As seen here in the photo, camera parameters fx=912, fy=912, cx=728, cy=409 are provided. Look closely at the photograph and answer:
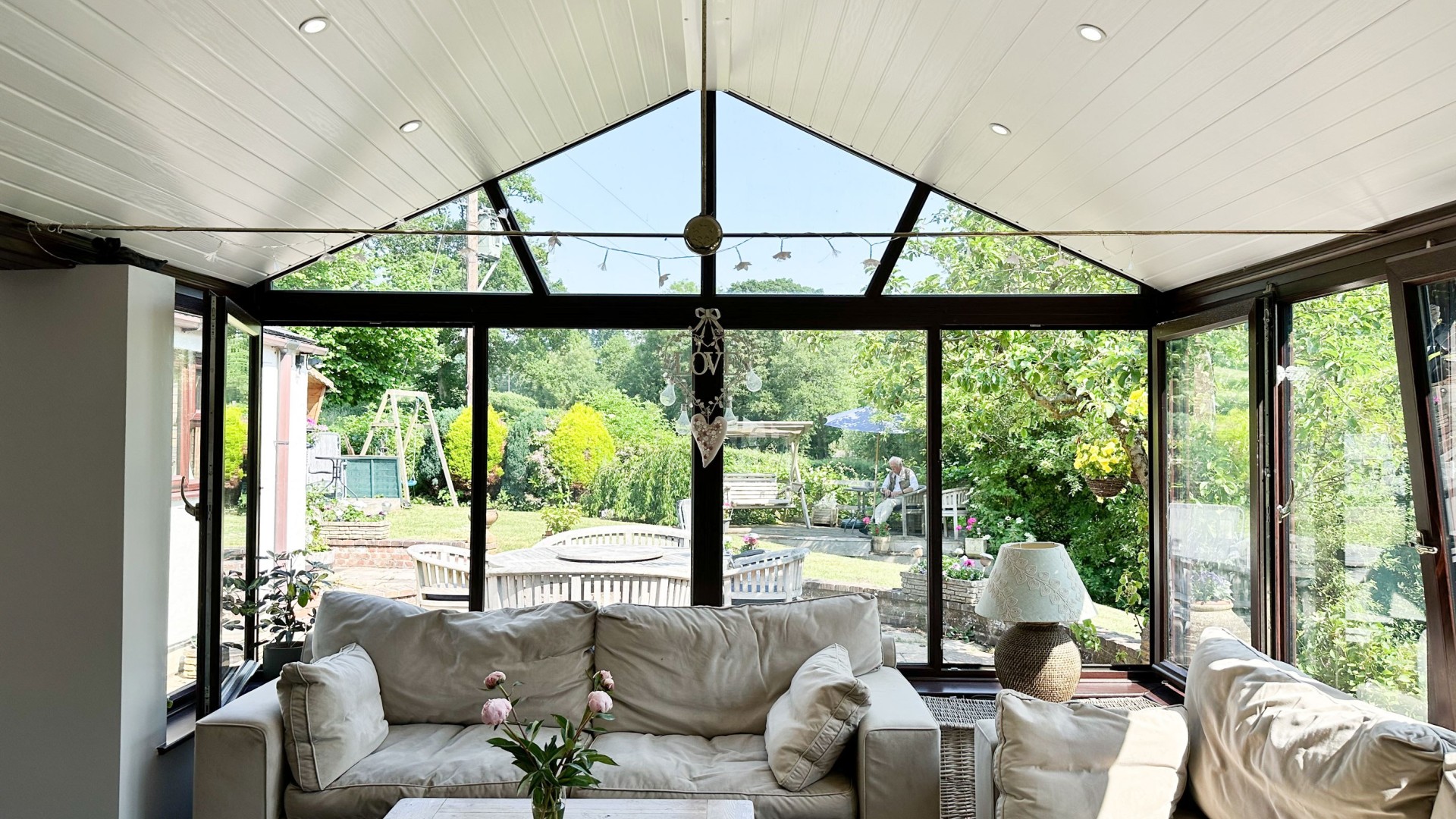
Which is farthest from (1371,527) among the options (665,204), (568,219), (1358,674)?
(568,219)

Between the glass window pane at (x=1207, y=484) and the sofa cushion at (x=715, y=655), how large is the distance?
1748 millimetres

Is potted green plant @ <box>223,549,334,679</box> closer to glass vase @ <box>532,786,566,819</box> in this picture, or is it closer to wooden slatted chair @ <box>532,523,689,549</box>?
wooden slatted chair @ <box>532,523,689,549</box>

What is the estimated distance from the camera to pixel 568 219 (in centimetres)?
477

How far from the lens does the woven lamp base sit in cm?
383

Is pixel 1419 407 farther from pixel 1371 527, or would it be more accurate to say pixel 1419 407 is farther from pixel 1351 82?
pixel 1351 82

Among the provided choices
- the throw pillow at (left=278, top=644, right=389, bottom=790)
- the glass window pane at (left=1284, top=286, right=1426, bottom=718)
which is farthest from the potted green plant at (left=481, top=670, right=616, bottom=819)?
the glass window pane at (left=1284, top=286, right=1426, bottom=718)

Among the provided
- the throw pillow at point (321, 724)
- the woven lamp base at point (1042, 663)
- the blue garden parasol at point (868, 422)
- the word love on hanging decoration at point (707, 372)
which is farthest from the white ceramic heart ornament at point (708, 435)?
the throw pillow at point (321, 724)

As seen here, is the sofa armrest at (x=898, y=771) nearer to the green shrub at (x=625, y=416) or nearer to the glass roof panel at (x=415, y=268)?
the green shrub at (x=625, y=416)

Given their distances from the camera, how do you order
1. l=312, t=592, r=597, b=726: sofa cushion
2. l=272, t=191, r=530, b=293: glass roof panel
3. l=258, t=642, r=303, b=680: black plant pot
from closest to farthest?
l=312, t=592, r=597, b=726: sofa cushion, l=258, t=642, r=303, b=680: black plant pot, l=272, t=191, r=530, b=293: glass roof panel

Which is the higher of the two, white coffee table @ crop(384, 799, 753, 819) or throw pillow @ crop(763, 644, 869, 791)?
throw pillow @ crop(763, 644, 869, 791)

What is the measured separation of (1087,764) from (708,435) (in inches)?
106

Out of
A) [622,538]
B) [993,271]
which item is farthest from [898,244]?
[622,538]

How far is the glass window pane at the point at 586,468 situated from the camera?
4980 mm

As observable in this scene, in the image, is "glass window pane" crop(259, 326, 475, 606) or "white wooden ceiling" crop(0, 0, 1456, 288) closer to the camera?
"white wooden ceiling" crop(0, 0, 1456, 288)
